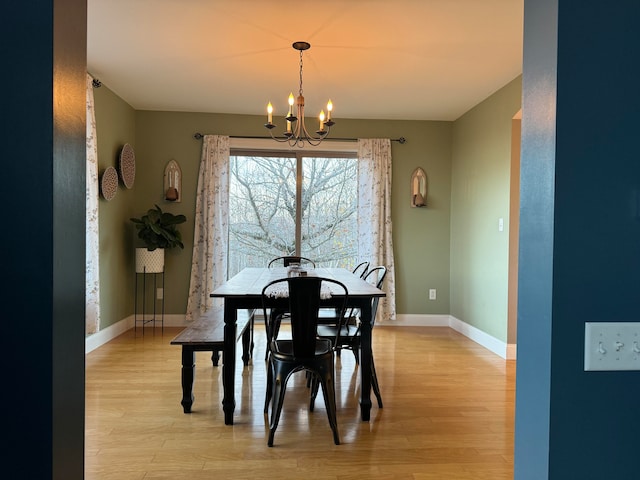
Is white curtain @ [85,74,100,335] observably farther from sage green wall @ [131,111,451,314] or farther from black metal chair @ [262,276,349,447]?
black metal chair @ [262,276,349,447]

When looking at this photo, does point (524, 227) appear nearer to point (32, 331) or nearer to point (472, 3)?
point (32, 331)

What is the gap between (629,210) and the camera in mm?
993

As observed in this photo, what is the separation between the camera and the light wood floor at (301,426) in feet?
7.21

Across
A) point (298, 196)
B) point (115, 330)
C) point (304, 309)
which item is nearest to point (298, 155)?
point (298, 196)

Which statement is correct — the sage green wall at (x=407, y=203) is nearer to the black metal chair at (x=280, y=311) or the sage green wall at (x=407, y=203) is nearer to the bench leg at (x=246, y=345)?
the black metal chair at (x=280, y=311)

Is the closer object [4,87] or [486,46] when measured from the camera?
[4,87]

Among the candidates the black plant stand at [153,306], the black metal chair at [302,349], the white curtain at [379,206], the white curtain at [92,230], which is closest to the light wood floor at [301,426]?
the black metal chair at [302,349]

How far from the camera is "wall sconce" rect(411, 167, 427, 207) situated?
5598mm

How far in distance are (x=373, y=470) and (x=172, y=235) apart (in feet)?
12.2

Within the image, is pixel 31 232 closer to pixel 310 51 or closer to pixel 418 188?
pixel 310 51

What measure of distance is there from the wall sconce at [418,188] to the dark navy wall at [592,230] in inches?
183

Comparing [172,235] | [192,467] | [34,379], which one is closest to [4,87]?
[34,379]

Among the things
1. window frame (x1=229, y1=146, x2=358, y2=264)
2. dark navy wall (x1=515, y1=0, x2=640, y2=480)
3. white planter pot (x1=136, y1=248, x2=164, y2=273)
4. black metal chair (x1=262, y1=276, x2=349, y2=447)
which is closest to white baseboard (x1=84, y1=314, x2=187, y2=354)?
white planter pot (x1=136, y1=248, x2=164, y2=273)

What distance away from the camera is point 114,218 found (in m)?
4.85
